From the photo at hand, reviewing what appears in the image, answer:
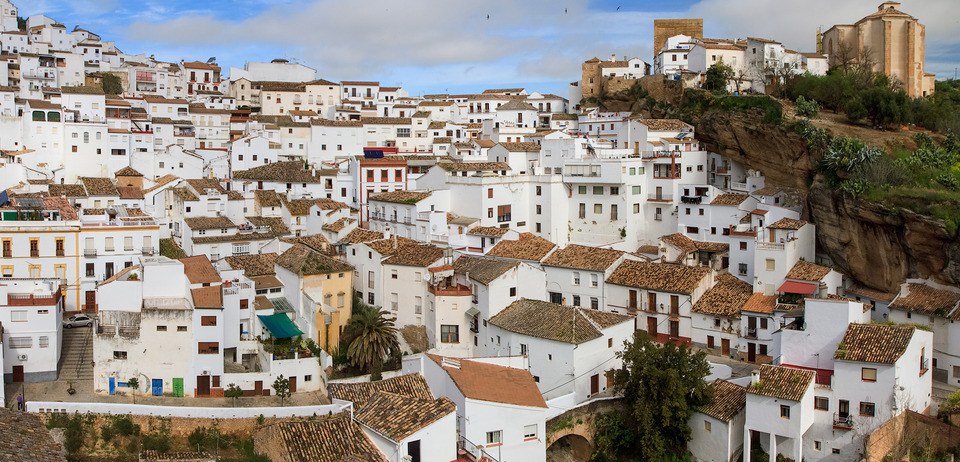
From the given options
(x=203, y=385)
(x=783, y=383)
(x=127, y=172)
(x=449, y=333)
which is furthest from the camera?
(x=127, y=172)

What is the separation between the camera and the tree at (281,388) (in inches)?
1032

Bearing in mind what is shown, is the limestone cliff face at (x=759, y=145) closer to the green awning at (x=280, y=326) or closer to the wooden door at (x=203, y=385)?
the green awning at (x=280, y=326)

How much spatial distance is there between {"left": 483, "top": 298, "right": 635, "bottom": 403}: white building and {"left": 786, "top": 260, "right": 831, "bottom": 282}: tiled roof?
27.0 ft

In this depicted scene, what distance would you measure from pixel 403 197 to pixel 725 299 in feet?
54.5

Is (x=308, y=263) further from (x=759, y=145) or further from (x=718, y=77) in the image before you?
(x=718, y=77)

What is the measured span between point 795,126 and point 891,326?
17050mm

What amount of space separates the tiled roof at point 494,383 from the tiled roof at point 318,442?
11.3 feet

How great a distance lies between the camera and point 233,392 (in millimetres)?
26547

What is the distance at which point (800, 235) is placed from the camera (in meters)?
36.3

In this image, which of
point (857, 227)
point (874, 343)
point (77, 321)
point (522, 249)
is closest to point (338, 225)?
point (522, 249)

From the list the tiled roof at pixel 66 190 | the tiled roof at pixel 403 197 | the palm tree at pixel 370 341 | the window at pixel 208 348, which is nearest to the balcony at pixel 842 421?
the palm tree at pixel 370 341

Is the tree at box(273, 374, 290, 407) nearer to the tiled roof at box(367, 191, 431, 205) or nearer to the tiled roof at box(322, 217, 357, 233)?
A: the tiled roof at box(322, 217, 357, 233)

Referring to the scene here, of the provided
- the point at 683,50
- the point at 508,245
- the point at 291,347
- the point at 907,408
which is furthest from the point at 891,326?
the point at 683,50

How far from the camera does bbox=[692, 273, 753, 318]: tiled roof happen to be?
33.5 metres
